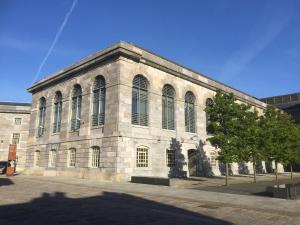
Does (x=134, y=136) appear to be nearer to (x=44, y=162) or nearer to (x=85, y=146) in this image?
(x=85, y=146)

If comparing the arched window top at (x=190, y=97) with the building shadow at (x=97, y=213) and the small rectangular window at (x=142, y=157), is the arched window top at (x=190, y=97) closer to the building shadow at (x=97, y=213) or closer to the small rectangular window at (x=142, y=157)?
the small rectangular window at (x=142, y=157)

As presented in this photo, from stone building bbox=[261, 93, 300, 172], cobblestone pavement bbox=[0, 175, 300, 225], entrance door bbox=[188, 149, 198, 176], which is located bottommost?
cobblestone pavement bbox=[0, 175, 300, 225]

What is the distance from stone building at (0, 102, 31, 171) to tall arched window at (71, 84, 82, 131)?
80.4 feet

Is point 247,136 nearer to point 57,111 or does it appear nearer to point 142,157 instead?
point 142,157

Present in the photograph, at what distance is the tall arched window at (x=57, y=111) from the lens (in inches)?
1182

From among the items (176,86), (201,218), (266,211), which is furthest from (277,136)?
(201,218)

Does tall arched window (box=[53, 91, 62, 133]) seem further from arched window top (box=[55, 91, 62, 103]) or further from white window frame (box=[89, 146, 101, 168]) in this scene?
white window frame (box=[89, 146, 101, 168])

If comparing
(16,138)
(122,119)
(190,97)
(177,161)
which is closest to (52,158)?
(122,119)

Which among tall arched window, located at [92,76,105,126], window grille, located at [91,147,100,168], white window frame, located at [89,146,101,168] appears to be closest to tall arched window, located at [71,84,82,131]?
tall arched window, located at [92,76,105,126]

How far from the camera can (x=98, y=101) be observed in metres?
25.5

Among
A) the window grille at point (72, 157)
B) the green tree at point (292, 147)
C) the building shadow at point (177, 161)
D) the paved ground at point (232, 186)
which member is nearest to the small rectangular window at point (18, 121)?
the window grille at point (72, 157)

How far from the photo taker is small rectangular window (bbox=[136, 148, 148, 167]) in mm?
23664

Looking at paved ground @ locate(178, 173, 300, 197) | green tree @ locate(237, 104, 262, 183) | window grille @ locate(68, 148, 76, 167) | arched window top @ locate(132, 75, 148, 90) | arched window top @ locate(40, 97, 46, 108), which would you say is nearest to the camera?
paved ground @ locate(178, 173, 300, 197)

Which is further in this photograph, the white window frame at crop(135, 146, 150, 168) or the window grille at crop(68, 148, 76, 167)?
the window grille at crop(68, 148, 76, 167)
